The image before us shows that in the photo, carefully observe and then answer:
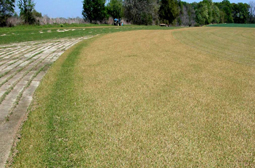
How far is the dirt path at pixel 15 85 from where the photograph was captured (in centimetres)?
269

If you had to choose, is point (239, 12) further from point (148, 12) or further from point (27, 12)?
point (27, 12)

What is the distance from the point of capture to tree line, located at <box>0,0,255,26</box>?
81.5 ft

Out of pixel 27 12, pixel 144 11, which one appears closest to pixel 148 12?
pixel 144 11

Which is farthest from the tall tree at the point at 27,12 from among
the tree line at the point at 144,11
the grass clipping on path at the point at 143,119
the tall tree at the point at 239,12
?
the tall tree at the point at 239,12

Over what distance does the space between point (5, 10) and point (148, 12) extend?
91.1ft

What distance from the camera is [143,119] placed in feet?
9.77

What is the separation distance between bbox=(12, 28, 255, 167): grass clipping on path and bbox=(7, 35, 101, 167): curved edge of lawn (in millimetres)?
10

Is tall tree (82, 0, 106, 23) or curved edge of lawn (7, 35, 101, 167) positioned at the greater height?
tall tree (82, 0, 106, 23)

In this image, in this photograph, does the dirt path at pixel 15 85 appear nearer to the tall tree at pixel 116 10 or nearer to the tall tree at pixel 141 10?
the tall tree at pixel 116 10

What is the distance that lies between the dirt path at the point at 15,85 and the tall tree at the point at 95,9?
2943 cm

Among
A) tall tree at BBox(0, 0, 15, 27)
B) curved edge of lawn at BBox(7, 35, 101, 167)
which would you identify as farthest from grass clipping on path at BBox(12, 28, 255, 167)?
tall tree at BBox(0, 0, 15, 27)

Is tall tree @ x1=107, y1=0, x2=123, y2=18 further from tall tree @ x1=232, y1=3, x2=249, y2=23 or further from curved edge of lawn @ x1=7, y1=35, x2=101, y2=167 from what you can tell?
tall tree @ x1=232, y1=3, x2=249, y2=23

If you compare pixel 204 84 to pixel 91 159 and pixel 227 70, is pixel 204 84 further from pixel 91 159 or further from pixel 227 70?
pixel 91 159

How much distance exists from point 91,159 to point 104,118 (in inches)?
34.0
